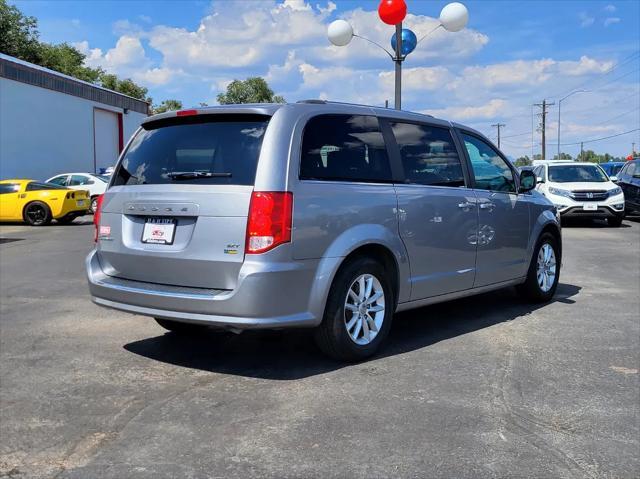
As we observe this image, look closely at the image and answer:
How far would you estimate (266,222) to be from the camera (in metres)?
4.20

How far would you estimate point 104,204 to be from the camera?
5.03 m

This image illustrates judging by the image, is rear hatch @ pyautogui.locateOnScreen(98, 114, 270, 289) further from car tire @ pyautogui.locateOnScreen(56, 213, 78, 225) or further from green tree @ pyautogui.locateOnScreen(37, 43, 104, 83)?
green tree @ pyautogui.locateOnScreen(37, 43, 104, 83)

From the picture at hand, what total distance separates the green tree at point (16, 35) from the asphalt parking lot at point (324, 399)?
40.4m

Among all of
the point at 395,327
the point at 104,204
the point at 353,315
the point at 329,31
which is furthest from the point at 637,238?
the point at 104,204

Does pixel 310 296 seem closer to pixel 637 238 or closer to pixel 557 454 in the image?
pixel 557 454

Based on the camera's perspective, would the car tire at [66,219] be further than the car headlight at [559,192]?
Yes

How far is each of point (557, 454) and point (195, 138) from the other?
3094 millimetres

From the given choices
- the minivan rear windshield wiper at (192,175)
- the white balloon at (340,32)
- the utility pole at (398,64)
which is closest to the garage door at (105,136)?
the white balloon at (340,32)

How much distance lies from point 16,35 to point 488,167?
4284cm

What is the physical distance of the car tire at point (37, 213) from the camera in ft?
60.7

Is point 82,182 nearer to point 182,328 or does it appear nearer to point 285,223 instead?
point 182,328

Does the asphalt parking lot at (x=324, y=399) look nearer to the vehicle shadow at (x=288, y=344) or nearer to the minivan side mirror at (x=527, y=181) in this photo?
the vehicle shadow at (x=288, y=344)

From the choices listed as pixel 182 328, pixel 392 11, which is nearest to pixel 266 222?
pixel 182 328

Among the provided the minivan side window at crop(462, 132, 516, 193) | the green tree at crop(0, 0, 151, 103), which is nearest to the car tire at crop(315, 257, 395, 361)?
the minivan side window at crop(462, 132, 516, 193)
